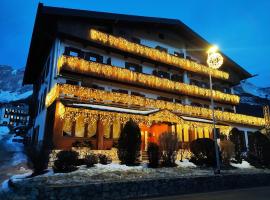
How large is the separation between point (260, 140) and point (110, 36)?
17105mm

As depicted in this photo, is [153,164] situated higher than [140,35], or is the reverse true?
[140,35]

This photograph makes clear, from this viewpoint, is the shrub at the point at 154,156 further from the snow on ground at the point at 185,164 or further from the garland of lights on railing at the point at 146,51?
the garland of lights on railing at the point at 146,51

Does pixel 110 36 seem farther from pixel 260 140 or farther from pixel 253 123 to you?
pixel 253 123

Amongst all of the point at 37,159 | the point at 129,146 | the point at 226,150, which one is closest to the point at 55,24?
the point at 129,146

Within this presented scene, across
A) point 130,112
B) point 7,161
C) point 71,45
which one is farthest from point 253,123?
point 7,161

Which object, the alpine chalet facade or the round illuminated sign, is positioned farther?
the alpine chalet facade

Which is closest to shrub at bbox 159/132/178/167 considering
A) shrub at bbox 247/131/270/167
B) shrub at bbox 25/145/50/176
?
shrub at bbox 25/145/50/176

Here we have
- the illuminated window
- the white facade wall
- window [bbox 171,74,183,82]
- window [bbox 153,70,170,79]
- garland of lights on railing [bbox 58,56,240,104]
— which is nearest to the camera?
the illuminated window

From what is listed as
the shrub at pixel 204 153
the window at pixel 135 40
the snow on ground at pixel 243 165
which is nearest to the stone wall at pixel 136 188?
the shrub at pixel 204 153

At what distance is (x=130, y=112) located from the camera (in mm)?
21906

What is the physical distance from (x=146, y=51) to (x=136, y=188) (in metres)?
19.3

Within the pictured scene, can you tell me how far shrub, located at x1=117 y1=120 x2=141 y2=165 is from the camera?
56.5 ft

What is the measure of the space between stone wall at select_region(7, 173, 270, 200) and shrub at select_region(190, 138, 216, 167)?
3.25 meters

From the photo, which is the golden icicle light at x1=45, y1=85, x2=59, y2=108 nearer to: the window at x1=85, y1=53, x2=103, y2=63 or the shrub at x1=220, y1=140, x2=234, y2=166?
the window at x1=85, y1=53, x2=103, y2=63
